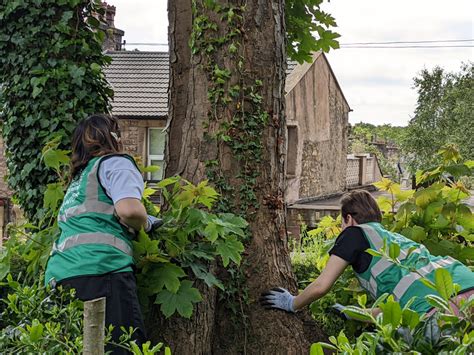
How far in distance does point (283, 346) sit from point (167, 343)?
0.78 metres

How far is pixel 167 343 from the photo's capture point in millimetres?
4082

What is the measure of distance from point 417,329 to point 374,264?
1970 mm

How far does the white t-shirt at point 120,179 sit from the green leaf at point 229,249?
0.58 m

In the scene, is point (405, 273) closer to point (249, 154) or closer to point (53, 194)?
point (249, 154)

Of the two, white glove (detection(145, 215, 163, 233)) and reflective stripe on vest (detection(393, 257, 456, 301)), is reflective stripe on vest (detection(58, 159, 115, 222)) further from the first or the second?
reflective stripe on vest (detection(393, 257, 456, 301))

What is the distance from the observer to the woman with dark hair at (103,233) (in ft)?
11.2

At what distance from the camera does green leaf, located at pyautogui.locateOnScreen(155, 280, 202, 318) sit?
373 cm

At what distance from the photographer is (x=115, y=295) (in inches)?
136

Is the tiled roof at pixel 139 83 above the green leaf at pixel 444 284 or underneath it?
above

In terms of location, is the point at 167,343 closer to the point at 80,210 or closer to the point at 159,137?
the point at 80,210

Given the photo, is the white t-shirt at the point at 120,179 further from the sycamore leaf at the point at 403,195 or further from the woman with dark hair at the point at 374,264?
the sycamore leaf at the point at 403,195

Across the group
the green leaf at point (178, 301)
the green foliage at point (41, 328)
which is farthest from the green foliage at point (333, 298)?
the green foliage at point (41, 328)

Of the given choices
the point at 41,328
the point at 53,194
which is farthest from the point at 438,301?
the point at 53,194

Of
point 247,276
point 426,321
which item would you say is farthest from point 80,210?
point 426,321
